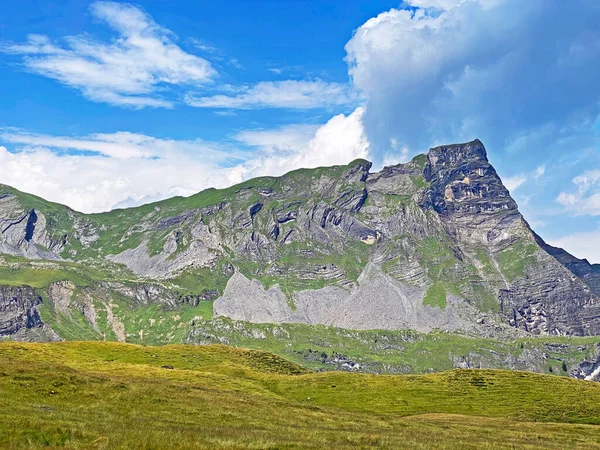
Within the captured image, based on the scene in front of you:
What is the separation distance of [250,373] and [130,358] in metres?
35.1

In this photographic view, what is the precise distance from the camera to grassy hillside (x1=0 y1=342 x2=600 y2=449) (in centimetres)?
4062

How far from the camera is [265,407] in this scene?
238ft

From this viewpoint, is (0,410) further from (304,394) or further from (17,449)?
(304,394)

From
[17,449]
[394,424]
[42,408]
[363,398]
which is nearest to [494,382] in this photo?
[363,398]

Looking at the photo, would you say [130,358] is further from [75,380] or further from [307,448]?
[307,448]

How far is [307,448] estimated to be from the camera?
128 feet

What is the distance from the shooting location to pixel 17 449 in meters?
31.6

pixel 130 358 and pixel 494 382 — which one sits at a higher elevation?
pixel 494 382

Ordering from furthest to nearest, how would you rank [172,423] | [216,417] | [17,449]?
1. [216,417]
2. [172,423]
3. [17,449]

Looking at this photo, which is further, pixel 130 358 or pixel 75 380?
pixel 130 358

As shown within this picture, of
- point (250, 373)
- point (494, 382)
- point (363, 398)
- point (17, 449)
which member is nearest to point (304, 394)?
point (363, 398)

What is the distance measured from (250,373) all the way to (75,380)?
73.0 metres

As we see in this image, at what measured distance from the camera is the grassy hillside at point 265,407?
40.6 m

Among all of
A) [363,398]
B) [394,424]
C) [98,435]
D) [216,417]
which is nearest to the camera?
[98,435]
